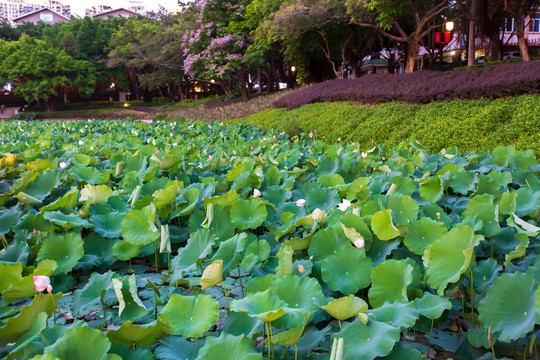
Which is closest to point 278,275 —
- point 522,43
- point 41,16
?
point 522,43

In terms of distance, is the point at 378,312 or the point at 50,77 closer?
the point at 378,312

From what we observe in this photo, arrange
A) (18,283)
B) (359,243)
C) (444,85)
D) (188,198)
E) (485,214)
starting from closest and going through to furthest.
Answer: (18,283)
(359,243)
(485,214)
(188,198)
(444,85)

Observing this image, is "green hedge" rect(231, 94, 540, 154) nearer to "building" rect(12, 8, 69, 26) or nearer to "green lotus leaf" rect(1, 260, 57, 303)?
"green lotus leaf" rect(1, 260, 57, 303)

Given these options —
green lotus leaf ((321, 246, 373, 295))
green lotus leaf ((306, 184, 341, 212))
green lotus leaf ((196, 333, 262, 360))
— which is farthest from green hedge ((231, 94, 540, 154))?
green lotus leaf ((196, 333, 262, 360))

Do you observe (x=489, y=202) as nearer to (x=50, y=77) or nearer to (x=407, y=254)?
(x=407, y=254)

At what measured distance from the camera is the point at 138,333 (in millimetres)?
911

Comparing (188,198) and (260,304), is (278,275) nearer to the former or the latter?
(260,304)

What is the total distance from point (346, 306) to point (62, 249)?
1.07m

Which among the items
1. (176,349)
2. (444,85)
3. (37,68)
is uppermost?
(37,68)

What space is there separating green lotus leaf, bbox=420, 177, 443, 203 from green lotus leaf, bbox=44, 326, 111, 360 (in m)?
1.49

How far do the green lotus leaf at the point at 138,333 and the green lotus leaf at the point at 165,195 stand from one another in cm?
81

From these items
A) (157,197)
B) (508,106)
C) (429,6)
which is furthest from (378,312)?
(429,6)

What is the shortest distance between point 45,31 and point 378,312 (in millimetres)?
36616

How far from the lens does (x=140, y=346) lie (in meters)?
0.97
